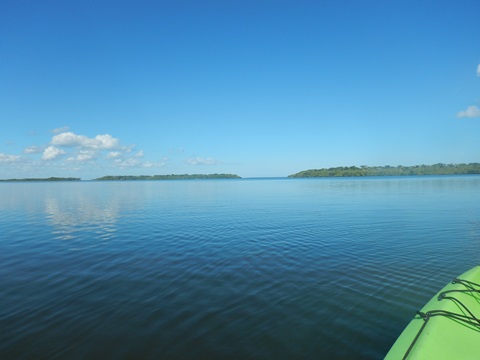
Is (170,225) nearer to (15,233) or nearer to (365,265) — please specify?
(15,233)

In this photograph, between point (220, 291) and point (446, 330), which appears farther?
point (220, 291)

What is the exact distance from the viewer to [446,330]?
18.1ft

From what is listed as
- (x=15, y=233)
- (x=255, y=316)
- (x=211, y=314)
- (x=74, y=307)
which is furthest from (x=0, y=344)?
(x=15, y=233)

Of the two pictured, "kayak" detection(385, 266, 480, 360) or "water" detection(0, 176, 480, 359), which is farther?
"water" detection(0, 176, 480, 359)

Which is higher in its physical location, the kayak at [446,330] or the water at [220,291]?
the kayak at [446,330]

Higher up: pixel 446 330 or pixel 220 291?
pixel 446 330

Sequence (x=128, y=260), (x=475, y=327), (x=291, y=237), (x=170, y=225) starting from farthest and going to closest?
(x=170, y=225) → (x=291, y=237) → (x=128, y=260) → (x=475, y=327)

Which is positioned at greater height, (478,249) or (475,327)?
(475,327)

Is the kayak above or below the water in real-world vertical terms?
above

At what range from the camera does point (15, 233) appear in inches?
840

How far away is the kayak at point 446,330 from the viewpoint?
16.2 feet

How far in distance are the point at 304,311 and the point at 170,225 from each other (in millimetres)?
17375

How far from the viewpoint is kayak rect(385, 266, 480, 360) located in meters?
4.94

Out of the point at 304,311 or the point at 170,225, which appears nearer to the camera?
the point at 304,311
